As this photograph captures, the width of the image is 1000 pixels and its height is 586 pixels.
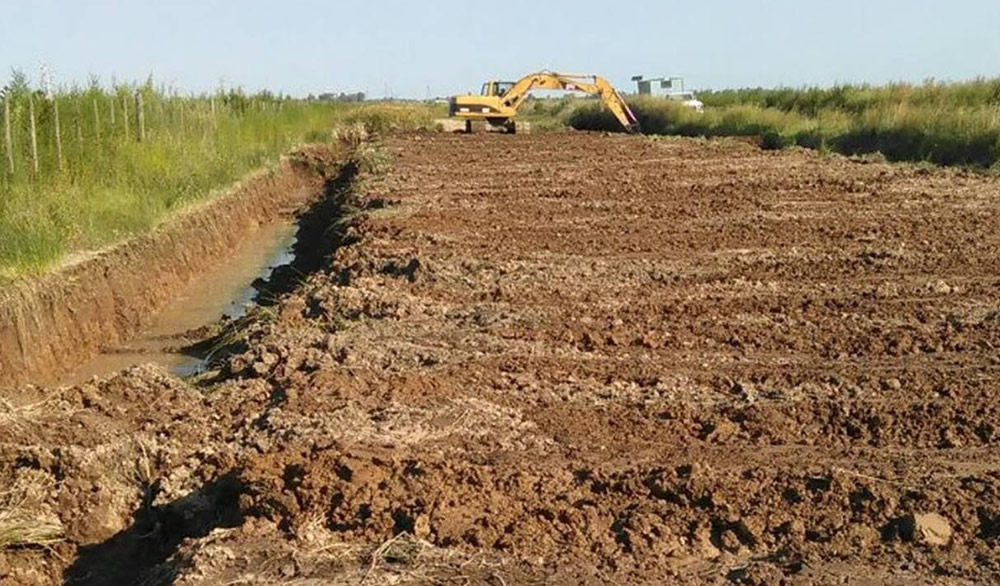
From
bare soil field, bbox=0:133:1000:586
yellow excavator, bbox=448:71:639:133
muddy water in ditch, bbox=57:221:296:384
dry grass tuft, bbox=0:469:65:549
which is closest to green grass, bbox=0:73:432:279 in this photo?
muddy water in ditch, bbox=57:221:296:384

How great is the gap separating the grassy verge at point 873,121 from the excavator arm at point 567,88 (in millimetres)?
2737

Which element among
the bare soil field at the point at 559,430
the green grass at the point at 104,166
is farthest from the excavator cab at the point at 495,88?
the bare soil field at the point at 559,430

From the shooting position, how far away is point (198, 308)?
1340 cm

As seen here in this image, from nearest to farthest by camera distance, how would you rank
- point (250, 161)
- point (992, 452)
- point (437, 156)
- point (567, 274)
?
point (992, 452) → point (567, 274) → point (250, 161) → point (437, 156)

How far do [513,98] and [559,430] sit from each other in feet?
110

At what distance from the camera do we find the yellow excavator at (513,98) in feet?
122

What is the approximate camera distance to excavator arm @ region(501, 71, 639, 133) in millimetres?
37094

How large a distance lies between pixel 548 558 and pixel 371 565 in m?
0.71

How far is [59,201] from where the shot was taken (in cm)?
1260

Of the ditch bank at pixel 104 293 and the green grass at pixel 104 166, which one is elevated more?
the green grass at pixel 104 166

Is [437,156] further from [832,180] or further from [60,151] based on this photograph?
[60,151]

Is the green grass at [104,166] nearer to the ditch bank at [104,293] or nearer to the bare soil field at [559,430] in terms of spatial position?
the ditch bank at [104,293]

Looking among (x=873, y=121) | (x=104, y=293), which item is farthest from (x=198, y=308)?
(x=873, y=121)

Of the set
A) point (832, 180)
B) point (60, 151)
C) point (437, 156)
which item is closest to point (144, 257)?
point (60, 151)
